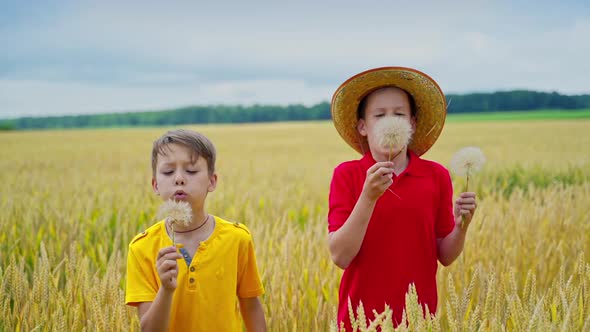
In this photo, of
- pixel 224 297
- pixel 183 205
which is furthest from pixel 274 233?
pixel 183 205

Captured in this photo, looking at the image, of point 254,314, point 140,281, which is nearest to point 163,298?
point 140,281

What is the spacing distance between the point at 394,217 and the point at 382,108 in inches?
16.7

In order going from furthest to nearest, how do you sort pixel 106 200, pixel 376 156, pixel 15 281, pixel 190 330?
pixel 106 200, pixel 15 281, pixel 376 156, pixel 190 330

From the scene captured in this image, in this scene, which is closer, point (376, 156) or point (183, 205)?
point (183, 205)

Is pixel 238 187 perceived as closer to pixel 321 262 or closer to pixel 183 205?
pixel 321 262

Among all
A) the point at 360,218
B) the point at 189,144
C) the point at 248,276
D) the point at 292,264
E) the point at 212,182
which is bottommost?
the point at 292,264

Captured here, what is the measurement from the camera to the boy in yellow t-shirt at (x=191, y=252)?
5.93 feet

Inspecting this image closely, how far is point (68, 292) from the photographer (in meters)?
2.37

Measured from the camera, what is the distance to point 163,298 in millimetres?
1614

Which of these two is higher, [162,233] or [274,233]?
[162,233]

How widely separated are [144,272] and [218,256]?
259mm

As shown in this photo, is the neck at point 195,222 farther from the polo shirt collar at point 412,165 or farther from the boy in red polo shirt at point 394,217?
the polo shirt collar at point 412,165

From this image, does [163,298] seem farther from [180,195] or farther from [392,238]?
[392,238]

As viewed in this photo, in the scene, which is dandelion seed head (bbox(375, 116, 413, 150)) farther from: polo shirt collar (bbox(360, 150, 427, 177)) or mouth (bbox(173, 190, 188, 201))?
mouth (bbox(173, 190, 188, 201))
